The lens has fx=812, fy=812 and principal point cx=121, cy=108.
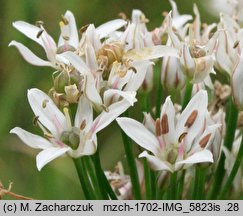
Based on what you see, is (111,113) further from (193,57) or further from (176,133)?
(193,57)

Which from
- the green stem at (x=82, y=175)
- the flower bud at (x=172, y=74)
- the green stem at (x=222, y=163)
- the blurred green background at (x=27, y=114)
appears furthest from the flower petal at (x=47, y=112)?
the blurred green background at (x=27, y=114)

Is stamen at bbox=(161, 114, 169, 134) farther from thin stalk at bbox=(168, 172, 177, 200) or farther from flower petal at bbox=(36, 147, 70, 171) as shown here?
flower petal at bbox=(36, 147, 70, 171)

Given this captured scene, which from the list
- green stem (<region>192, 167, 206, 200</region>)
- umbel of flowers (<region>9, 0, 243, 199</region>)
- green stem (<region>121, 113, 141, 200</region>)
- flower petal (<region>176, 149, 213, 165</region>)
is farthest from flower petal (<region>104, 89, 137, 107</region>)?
green stem (<region>192, 167, 206, 200</region>)

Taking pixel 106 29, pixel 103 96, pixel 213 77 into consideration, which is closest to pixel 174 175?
pixel 103 96

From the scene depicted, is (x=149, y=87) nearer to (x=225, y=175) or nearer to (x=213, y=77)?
(x=225, y=175)

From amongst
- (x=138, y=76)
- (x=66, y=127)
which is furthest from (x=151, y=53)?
(x=66, y=127)

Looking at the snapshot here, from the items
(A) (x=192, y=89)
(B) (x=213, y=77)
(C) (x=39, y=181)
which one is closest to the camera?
(A) (x=192, y=89)

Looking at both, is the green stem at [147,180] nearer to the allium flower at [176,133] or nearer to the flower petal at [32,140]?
the allium flower at [176,133]
